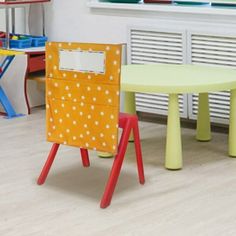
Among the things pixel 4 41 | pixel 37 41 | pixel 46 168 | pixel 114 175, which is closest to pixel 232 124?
pixel 114 175

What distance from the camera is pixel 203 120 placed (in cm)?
387

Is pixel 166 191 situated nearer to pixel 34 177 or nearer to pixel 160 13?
pixel 34 177

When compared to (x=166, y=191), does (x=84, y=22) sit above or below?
above

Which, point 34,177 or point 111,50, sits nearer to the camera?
point 111,50

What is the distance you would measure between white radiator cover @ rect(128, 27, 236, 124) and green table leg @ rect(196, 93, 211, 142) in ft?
0.68

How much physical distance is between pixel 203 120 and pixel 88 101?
1.16 m

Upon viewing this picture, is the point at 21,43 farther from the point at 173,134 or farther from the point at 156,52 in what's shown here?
the point at 173,134

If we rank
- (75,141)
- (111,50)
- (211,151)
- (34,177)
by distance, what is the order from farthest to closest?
(211,151) → (34,177) → (75,141) → (111,50)

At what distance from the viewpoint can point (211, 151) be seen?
3.69 meters

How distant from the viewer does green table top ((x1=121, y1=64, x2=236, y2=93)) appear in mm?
3250

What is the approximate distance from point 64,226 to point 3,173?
2.68 ft

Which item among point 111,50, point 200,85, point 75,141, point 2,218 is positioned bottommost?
point 2,218

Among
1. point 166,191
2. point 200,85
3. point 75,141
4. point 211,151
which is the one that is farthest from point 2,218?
point 211,151

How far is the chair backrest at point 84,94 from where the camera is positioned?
283 cm
